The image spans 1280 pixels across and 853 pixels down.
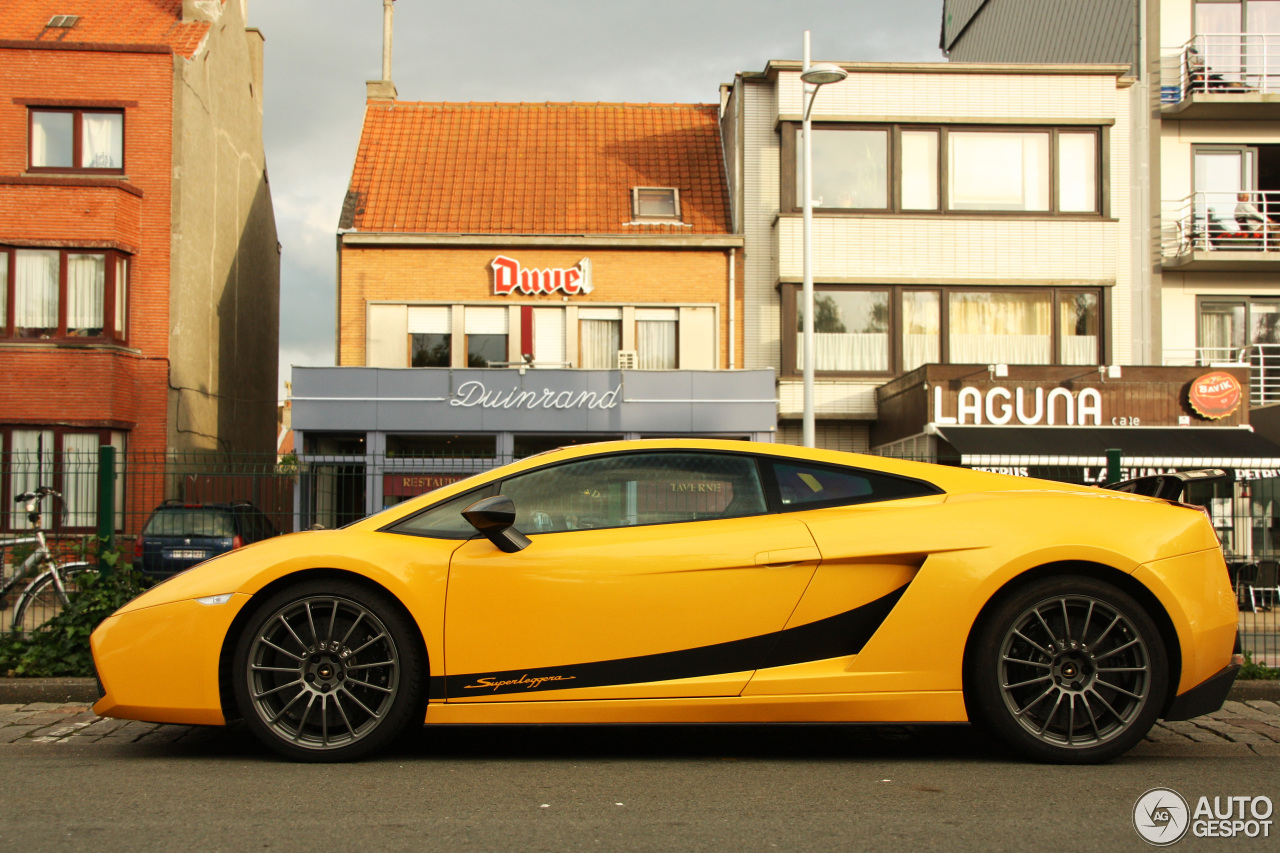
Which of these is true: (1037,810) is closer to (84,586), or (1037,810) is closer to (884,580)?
(884,580)

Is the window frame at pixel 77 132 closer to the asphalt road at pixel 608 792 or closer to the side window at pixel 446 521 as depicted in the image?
the asphalt road at pixel 608 792

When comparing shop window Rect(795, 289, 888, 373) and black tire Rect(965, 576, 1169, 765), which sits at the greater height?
shop window Rect(795, 289, 888, 373)

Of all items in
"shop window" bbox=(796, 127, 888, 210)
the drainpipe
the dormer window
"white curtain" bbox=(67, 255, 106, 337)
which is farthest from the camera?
the dormer window

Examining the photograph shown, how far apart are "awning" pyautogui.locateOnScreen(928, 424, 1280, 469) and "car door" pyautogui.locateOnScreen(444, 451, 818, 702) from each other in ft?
38.0

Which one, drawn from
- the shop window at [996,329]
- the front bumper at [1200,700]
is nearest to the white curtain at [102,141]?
the shop window at [996,329]

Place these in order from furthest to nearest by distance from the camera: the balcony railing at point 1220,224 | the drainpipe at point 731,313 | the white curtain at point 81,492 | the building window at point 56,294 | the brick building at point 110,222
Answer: the drainpipe at point 731,313 < the balcony railing at point 1220,224 < the building window at point 56,294 < the brick building at point 110,222 < the white curtain at point 81,492

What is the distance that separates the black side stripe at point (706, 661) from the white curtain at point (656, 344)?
1576 centimetres

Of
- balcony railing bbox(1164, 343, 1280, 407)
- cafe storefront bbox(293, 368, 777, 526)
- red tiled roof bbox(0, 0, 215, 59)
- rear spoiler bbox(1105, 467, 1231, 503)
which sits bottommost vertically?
rear spoiler bbox(1105, 467, 1231, 503)

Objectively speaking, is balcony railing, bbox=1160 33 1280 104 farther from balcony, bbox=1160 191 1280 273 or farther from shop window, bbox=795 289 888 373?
shop window, bbox=795 289 888 373

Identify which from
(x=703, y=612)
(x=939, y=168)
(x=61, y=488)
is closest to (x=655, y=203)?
(x=939, y=168)

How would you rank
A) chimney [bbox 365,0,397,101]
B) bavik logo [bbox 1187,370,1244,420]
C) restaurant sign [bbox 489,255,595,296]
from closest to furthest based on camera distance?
bavik logo [bbox 1187,370,1244,420] < restaurant sign [bbox 489,255,595,296] < chimney [bbox 365,0,397,101]

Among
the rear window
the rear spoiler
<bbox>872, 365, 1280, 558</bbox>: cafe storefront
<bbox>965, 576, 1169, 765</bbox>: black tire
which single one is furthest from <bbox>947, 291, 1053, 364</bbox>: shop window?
<bbox>965, 576, 1169, 765</bbox>: black tire

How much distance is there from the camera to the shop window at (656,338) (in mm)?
20141

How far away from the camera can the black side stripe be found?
4.45 m
